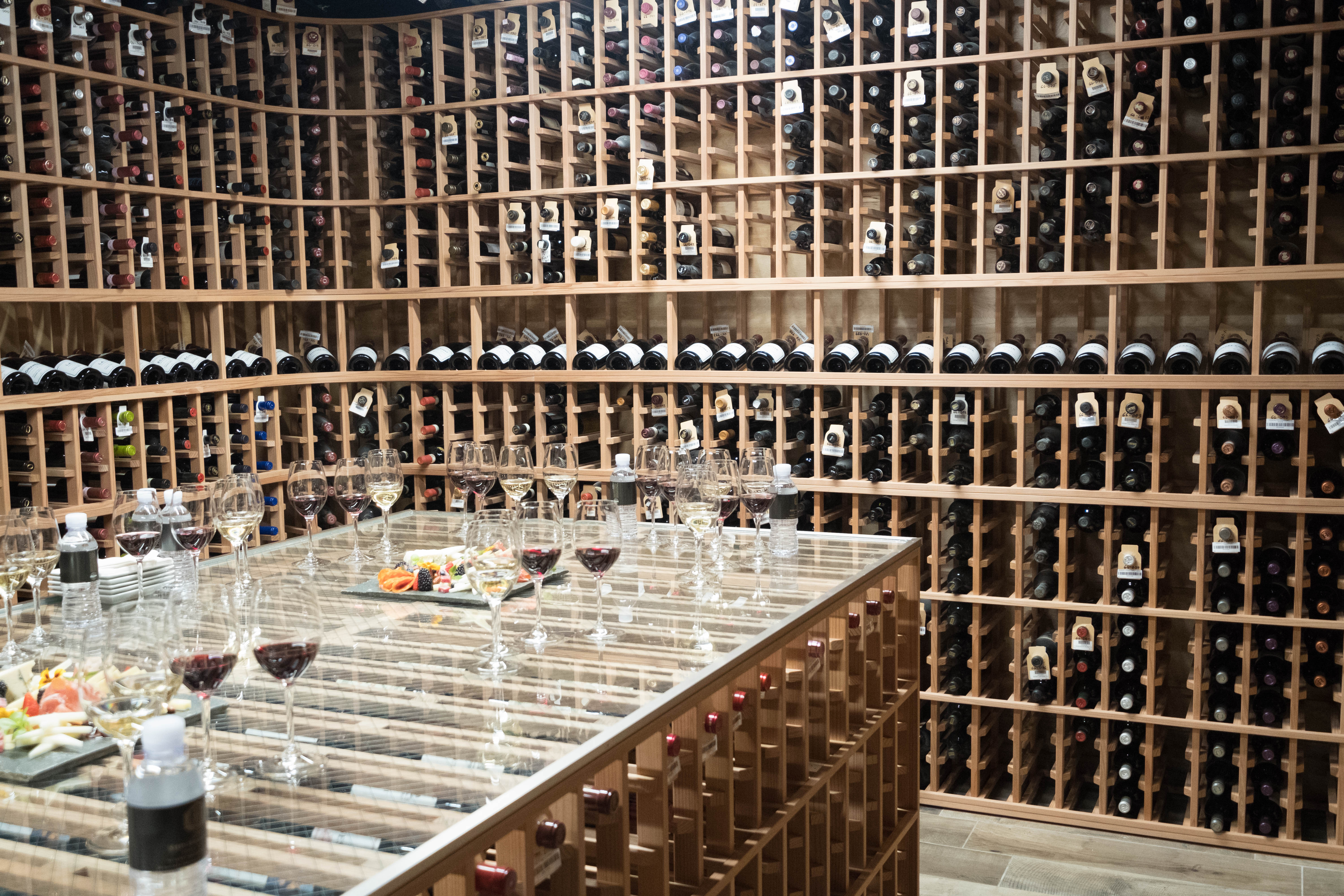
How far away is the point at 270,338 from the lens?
4.90m

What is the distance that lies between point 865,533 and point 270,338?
262 centimetres

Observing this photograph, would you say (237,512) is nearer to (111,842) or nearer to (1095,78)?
(111,842)

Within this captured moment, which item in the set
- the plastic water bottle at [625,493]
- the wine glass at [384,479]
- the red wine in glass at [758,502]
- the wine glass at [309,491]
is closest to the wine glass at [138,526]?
the wine glass at [309,491]

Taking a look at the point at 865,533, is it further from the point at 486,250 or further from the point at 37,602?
the point at 37,602

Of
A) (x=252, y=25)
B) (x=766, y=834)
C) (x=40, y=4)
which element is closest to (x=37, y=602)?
(x=766, y=834)

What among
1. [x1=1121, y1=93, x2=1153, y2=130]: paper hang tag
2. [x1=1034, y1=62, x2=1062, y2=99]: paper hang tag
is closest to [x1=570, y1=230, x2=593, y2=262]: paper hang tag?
[x1=1034, y1=62, x2=1062, y2=99]: paper hang tag

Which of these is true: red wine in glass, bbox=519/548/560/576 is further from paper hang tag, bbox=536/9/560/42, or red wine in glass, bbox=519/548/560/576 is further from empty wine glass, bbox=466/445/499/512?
paper hang tag, bbox=536/9/560/42

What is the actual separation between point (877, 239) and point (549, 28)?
1669 mm

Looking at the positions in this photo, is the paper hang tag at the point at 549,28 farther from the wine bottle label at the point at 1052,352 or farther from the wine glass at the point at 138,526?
the wine glass at the point at 138,526

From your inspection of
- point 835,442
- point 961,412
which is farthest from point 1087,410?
point 835,442

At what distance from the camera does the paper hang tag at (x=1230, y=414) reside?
3771mm

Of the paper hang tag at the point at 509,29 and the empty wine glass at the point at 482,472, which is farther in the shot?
the paper hang tag at the point at 509,29

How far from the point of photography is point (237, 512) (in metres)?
2.33

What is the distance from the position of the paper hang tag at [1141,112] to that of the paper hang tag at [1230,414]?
37.5 inches
